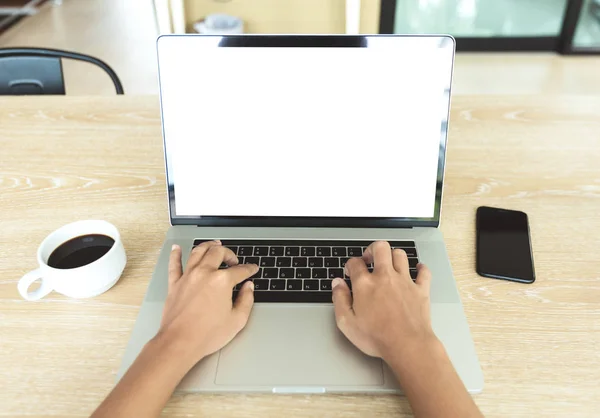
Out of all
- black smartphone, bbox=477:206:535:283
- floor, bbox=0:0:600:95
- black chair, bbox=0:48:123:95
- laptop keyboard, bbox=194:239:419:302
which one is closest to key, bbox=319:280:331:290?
laptop keyboard, bbox=194:239:419:302

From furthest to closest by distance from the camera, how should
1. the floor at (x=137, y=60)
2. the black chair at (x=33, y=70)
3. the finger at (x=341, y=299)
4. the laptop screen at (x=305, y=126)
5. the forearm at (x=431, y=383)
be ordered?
the floor at (x=137, y=60)
the black chair at (x=33, y=70)
the laptop screen at (x=305, y=126)
the finger at (x=341, y=299)
the forearm at (x=431, y=383)

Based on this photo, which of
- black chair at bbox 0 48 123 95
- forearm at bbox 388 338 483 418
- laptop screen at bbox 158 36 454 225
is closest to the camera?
forearm at bbox 388 338 483 418

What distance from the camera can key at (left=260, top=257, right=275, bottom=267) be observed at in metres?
0.70

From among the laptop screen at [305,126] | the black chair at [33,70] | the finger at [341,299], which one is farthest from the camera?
the black chair at [33,70]

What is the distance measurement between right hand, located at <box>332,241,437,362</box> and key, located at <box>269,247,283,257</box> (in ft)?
0.34

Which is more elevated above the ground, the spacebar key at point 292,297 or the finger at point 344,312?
the finger at point 344,312

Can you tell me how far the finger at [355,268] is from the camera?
647 mm

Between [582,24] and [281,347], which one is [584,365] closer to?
[281,347]

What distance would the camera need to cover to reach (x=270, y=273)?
69 cm

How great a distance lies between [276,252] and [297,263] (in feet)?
0.12

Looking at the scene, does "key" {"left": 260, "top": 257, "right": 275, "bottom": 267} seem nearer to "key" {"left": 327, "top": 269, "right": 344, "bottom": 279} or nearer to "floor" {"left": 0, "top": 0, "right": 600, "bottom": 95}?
"key" {"left": 327, "top": 269, "right": 344, "bottom": 279}

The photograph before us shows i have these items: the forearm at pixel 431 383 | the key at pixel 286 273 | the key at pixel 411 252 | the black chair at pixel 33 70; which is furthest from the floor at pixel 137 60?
the forearm at pixel 431 383

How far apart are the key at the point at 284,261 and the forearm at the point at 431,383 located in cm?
21

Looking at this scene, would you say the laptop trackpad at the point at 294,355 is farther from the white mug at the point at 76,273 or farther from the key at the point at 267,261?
the white mug at the point at 76,273
